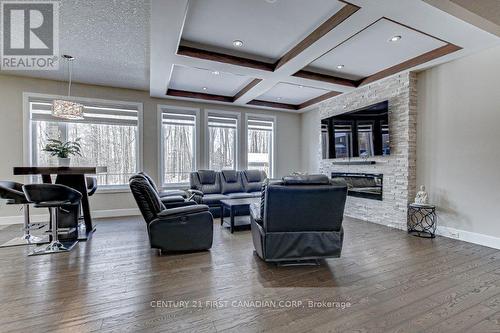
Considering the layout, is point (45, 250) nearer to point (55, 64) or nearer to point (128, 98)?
point (55, 64)

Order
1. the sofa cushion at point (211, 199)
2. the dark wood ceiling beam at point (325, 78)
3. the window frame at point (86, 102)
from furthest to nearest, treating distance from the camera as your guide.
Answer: the sofa cushion at point (211, 199) < the window frame at point (86, 102) < the dark wood ceiling beam at point (325, 78)

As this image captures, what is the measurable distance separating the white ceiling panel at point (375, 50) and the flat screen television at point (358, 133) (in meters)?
0.76

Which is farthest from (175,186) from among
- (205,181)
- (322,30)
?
(322,30)

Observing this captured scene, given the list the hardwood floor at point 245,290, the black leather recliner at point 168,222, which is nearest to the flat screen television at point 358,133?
the hardwood floor at point 245,290

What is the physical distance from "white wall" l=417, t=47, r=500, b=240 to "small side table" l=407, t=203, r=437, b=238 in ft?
0.47

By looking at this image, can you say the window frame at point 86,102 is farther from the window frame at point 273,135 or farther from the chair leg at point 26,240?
the window frame at point 273,135

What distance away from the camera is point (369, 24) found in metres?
2.80

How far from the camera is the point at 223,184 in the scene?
584 cm

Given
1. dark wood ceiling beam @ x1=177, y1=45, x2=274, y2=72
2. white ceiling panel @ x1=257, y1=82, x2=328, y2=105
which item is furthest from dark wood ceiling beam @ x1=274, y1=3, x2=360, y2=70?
white ceiling panel @ x1=257, y1=82, x2=328, y2=105

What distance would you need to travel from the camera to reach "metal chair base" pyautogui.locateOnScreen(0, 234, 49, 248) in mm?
3413

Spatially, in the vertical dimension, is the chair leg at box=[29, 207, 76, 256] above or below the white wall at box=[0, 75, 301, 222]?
below

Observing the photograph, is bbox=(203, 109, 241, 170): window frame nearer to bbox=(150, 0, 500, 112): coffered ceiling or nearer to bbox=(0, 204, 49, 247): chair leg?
bbox=(150, 0, 500, 112): coffered ceiling

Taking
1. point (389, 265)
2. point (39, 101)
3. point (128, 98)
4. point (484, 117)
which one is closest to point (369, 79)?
point (484, 117)

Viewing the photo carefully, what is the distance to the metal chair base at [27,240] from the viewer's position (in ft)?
11.2
